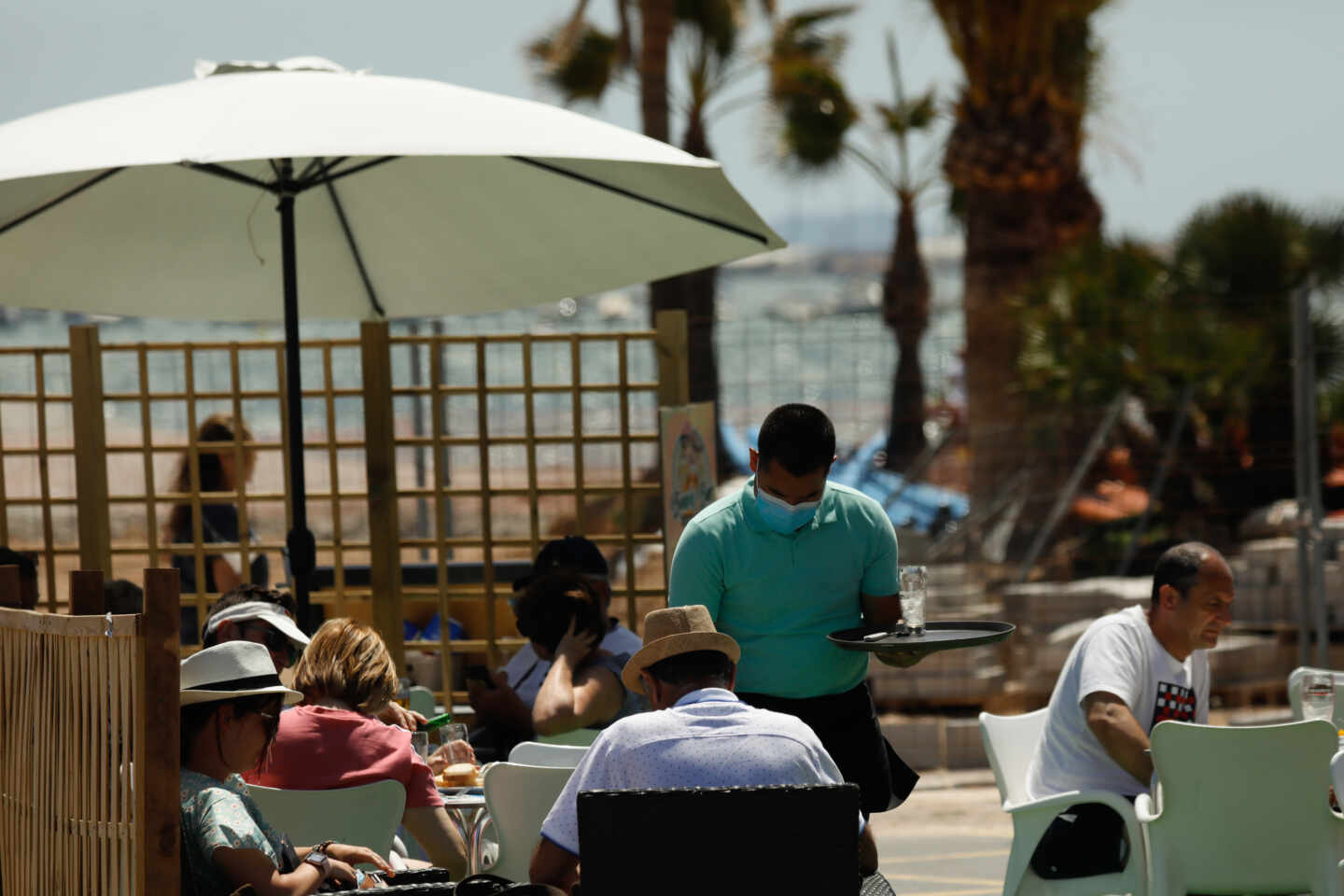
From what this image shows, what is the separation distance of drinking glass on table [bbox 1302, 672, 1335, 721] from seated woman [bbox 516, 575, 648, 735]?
1.97 m

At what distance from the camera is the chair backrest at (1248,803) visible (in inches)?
163

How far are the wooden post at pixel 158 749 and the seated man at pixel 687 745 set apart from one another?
0.70 m

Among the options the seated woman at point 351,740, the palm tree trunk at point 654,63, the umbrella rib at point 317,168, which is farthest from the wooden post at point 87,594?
the palm tree trunk at point 654,63

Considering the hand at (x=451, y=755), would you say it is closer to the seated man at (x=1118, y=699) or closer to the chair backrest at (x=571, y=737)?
the chair backrest at (x=571, y=737)

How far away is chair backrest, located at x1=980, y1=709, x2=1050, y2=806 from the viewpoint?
15.8ft

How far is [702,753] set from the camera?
3127 millimetres

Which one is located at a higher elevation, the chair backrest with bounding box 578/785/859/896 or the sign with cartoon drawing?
the sign with cartoon drawing

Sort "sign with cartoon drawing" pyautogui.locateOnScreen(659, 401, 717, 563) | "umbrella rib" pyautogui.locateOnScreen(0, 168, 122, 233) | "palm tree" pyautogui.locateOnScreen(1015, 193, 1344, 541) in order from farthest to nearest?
"palm tree" pyautogui.locateOnScreen(1015, 193, 1344, 541) → "sign with cartoon drawing" pyautogui.locateOnScreen(659, 401, 717, 563) → "umbrella rib" pyautogui.locateOnScreen(0, 168, 122, 233)

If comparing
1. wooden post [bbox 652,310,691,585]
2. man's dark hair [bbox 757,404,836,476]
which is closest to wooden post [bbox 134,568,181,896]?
man's dark hair [bbox 757,404,836,476]

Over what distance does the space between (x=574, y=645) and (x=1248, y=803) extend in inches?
76.2

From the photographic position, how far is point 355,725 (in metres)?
4.23

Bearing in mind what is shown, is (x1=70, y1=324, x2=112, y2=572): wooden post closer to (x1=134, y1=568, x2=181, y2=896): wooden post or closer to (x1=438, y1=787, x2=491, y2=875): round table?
(x1=438, y1=787, x2=491, y2=875): round table

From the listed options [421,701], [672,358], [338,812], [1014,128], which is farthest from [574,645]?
[1014,128]

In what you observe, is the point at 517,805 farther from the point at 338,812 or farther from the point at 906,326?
the point at 906,326
